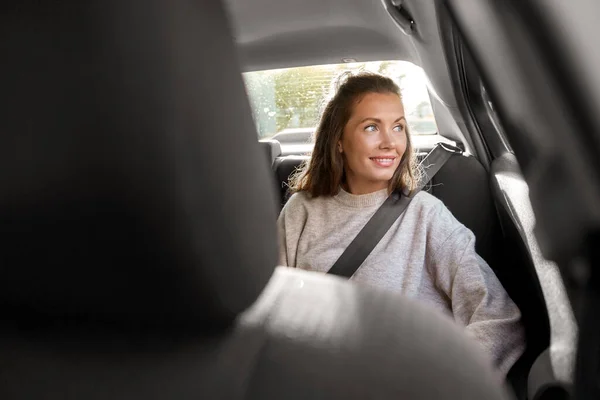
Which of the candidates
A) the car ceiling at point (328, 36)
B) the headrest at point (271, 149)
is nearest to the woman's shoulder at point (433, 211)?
the car ceiling at point (328, 36)

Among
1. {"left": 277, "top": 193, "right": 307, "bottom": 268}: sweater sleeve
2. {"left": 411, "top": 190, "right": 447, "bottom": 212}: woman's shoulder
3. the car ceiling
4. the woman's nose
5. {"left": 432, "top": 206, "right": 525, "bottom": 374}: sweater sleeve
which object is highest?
the car ceiling

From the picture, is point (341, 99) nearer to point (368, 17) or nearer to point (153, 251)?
point (368, 17)

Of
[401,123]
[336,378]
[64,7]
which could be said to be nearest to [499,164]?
[401,123]

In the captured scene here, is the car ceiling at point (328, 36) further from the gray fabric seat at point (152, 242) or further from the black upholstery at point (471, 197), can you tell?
the gray fabric seat at point (152, 242)

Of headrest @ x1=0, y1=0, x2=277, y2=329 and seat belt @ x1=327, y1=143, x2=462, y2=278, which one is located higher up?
→ headrest @ x1=0, y1=0, x2=277, y2=329

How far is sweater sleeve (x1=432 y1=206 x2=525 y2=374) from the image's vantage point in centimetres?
123

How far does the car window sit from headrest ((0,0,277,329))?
5.91 ft

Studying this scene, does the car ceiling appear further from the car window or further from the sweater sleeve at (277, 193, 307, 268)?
the sweater sleeve at (277, 193, 307, 268)

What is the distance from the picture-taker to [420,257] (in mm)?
1474

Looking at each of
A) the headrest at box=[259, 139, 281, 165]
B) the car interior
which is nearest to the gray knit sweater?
the headrest at box=[259, 139, 281, 165]

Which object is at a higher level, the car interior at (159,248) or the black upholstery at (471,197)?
the car interior at (159,248)

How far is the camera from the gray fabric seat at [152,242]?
1.12 ft

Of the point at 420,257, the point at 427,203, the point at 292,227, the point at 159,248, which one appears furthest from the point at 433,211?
the point at 159,248

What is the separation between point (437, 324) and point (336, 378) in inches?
3.8
